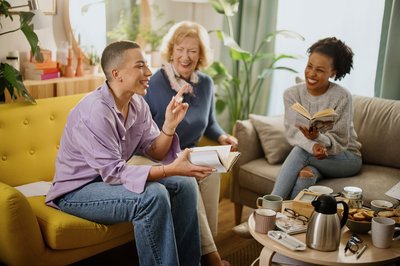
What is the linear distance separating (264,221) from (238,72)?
2201mm

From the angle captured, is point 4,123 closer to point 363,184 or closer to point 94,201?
point 94,201

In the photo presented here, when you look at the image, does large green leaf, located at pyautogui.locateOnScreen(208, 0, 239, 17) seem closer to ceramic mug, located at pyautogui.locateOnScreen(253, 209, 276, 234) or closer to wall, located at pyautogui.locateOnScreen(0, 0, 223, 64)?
wall, located at pyautogui.locateOnScreen(0, 0, 223, 64)

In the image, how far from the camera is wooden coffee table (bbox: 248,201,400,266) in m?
1.97

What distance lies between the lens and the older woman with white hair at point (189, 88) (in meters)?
2.91

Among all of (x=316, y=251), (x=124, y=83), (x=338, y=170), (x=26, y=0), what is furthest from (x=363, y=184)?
(x=26, y=0)

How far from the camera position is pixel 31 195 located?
258cm

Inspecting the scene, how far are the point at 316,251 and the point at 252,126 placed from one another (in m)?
1.37

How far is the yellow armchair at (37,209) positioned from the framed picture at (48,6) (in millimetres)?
660

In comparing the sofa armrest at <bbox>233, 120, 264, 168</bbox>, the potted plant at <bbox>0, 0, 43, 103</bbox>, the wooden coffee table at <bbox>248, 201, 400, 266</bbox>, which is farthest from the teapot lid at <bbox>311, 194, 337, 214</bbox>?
the potted plant at <bbox>0, 0, 43, 103</bbox>

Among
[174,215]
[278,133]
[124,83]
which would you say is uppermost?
[124,83]

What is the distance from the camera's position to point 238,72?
4188mm

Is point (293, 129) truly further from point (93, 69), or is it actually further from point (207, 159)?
point (93, 69)

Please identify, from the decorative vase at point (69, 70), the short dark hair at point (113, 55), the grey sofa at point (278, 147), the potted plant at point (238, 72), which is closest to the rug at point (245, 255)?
the grey sofa at point (278, 147)

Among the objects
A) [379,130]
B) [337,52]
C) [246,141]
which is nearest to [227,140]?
[246,141]
